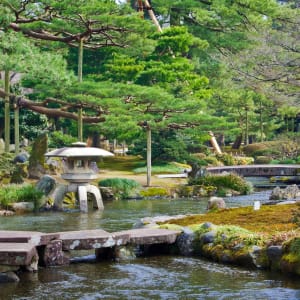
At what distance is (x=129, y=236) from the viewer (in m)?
10.9

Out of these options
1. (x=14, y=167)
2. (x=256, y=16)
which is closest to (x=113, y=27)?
(x=14, y=167)

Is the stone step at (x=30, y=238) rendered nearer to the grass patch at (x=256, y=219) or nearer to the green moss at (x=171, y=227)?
the green moss at (x=171, y=227)

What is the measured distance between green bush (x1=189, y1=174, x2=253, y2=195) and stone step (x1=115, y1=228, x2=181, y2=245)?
13.0 metres

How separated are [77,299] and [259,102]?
38.4 meters

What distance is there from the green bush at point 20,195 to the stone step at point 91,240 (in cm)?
880

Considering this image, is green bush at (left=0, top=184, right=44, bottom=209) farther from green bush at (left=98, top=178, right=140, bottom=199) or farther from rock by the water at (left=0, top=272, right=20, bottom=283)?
rock by the water at (left=0, top=272, right=20, bottom=283)

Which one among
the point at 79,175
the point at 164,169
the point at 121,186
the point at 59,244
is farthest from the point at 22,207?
the point at 164,169

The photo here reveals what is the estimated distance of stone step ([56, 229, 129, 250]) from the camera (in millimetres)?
10523

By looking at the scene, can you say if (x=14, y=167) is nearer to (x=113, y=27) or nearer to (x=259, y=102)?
(x=113, y=27)

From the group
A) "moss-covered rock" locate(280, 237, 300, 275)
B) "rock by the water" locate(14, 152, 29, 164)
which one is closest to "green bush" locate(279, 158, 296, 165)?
"rock by the water" locate(14, 152, 29, 164)

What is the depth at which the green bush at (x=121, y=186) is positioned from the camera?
74.9 ft

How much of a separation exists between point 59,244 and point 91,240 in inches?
20.5

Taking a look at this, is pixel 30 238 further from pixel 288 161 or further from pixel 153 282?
pixel 288 161

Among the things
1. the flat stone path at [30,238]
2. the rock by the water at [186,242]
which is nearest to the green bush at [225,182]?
the rock by the water at [186,242]
